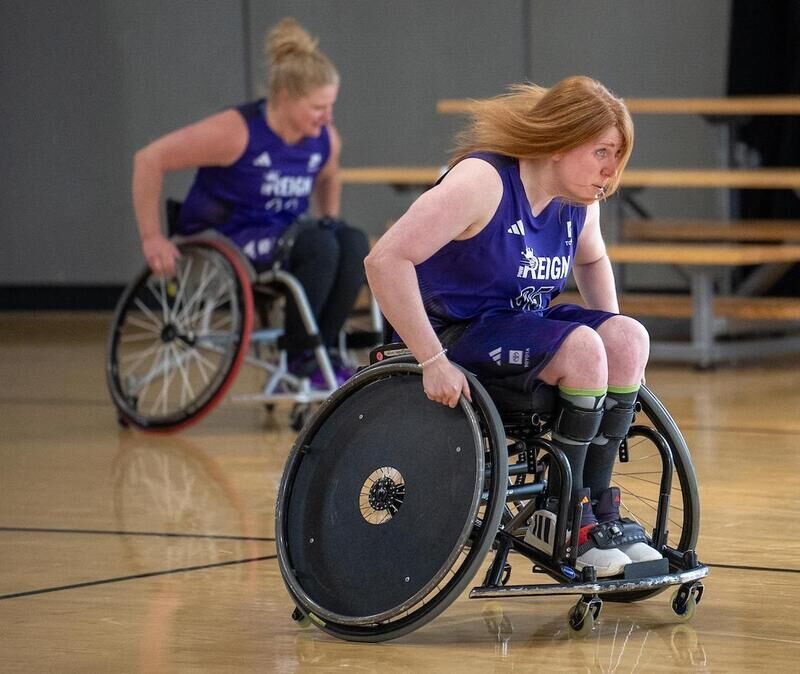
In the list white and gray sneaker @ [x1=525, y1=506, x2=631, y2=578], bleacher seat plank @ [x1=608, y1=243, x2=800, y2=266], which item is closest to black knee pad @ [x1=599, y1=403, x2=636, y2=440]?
white and gray sneaker @ [x1=525, y1=506, x2=631, y2=578]

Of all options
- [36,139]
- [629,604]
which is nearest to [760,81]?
[36,139]

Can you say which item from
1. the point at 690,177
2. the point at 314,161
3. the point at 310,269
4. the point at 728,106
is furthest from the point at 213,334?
the point at 728,106

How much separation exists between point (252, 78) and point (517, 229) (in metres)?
5.07

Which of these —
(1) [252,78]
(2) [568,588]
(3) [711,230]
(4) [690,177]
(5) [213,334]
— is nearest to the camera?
(2) [568,588]

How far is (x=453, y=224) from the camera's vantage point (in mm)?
2242

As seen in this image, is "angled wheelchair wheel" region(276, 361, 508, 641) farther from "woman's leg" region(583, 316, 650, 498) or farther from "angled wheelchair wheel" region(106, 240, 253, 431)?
"angled wheelchair wheel" region(106, 240, 253, 431)

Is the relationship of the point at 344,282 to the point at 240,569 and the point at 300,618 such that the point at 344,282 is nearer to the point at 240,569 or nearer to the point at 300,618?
the point at 240,569

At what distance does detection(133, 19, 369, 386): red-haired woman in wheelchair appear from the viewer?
414 centimetres

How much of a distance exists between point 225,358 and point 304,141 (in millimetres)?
661

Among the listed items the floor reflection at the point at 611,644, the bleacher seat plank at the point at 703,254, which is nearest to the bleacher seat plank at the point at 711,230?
the bleacher seat plank at the point at 703,254

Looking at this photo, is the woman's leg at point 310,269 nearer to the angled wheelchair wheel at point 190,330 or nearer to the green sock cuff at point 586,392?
the angled wheelchair wheel at point 190,330

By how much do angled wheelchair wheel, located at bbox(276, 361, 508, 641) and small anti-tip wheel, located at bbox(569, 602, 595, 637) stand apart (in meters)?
0.18

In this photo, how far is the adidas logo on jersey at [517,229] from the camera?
2316 millimetres

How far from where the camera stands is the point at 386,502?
2.25 m
